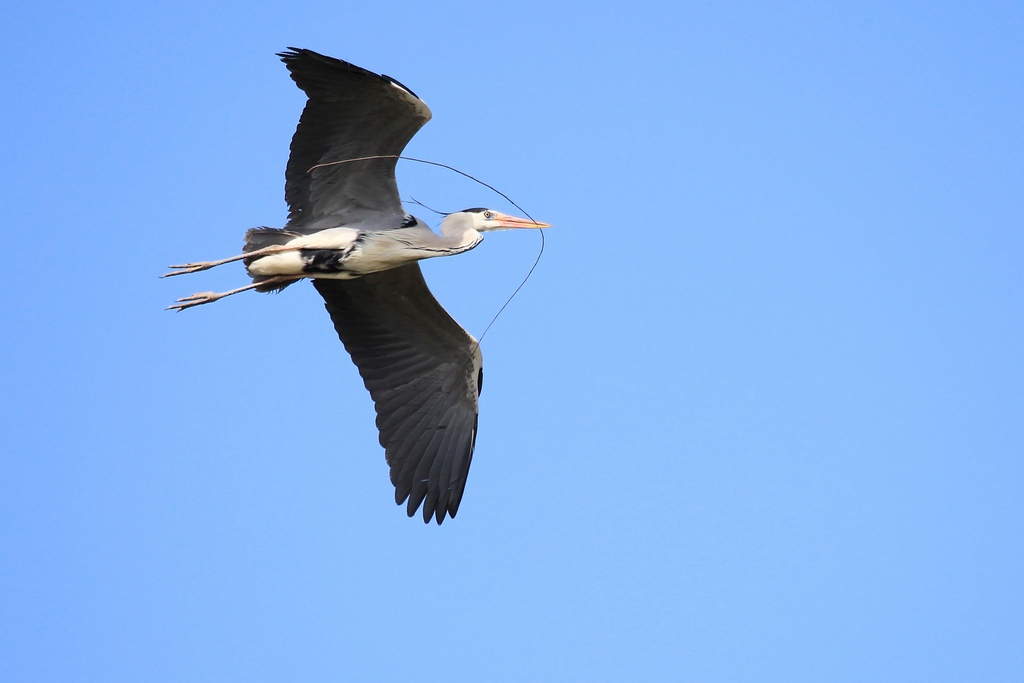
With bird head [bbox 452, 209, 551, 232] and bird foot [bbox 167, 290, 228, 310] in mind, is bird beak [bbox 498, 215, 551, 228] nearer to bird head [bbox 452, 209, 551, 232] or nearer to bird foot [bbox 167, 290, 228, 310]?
bird head [bbox 452, 209, 551, 232]

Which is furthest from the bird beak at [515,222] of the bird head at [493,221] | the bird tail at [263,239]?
the bird tail at [263,239]

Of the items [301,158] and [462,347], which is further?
[462,347]

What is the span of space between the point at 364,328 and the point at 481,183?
6.96ft

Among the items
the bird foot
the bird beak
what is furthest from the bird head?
the bird foot

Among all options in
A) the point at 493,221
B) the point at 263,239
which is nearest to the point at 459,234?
the point at 493,221

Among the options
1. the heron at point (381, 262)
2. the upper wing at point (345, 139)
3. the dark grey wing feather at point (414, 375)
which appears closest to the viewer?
the upper wing at point (345, 139)

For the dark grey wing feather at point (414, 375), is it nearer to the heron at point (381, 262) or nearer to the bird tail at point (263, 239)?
the heron at point (381, 262)

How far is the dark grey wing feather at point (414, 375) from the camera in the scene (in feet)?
34.7

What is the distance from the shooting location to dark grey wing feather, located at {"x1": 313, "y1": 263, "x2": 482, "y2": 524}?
10.6 meters

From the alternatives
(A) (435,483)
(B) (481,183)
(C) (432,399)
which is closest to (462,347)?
(C) (432,399)

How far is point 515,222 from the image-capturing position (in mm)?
10250

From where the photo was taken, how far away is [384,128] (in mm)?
9188

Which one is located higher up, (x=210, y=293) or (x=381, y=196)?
(x=381, y=196)

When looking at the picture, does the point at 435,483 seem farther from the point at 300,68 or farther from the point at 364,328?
the point at 300,68
